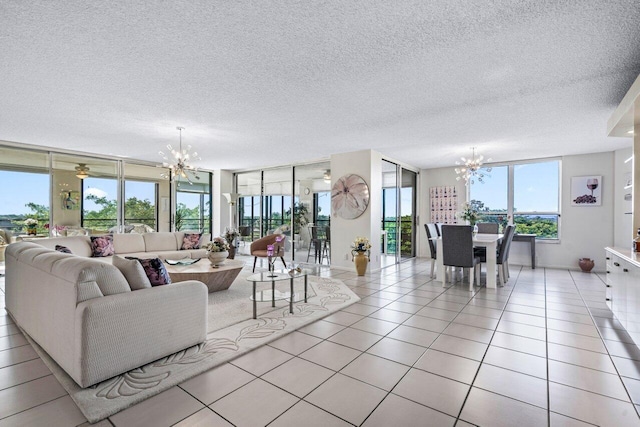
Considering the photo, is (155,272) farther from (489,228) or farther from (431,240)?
(489,228)

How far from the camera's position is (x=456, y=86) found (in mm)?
3133

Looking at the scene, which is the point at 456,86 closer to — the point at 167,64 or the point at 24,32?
the point at 167,64

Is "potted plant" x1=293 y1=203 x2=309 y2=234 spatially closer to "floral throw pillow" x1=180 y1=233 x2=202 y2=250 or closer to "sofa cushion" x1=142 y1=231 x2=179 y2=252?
"floral throw pillow" x1=180 y1=233 x2=202 y2=250

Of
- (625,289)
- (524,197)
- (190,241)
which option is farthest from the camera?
(524,197)

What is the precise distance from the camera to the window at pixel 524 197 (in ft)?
22.5

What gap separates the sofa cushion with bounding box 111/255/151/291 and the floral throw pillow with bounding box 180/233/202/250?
4008 mm

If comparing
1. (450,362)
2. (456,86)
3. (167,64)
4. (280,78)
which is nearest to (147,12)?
(167,64)

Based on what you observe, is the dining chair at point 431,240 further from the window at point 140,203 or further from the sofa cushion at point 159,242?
the window at point 140,203

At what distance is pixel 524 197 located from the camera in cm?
714

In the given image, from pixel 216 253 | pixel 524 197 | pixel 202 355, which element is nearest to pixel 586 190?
pixel 524 197

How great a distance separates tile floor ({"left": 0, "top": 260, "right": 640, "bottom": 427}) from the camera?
1.75 m

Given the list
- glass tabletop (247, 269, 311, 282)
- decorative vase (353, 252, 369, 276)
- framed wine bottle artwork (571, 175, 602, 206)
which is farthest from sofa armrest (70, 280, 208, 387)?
framed wine bottle artwork (571, 175, 602, 206)

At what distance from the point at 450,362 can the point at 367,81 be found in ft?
8.39

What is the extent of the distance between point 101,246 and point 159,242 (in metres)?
0.98
